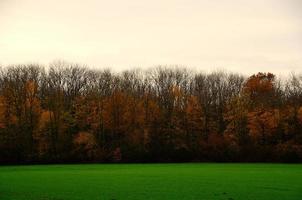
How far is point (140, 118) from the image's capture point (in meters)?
92.8

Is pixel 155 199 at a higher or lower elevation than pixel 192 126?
lower

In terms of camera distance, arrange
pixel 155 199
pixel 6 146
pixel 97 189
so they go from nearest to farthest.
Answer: pixel 155 199 < pixel 97 189 < pixel 6 146

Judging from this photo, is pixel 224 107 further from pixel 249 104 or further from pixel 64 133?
pixel 64 133

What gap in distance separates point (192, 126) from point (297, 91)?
23283mm

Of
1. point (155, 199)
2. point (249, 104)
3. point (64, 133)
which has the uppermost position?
point (249, 104)

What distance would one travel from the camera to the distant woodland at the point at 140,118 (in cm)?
8462

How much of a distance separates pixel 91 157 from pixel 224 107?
30018 mm

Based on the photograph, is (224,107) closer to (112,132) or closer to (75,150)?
(112,132)

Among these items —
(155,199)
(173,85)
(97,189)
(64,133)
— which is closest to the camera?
(155,199)

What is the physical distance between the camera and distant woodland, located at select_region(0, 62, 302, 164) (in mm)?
84625

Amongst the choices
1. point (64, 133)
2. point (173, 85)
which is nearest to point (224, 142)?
point (173, 85)

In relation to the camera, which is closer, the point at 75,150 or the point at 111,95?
the point at 75,150

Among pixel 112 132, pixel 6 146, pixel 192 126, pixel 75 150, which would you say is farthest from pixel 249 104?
pixel 6 146

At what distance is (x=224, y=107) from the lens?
9325 cm
